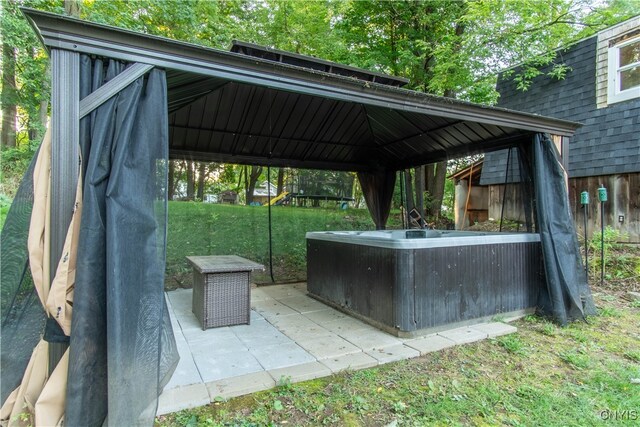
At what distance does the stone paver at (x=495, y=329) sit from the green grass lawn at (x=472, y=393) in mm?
214

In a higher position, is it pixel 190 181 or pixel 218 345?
pixel 190 181

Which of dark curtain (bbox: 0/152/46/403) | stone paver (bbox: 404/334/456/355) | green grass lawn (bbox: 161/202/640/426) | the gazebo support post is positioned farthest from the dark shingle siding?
dark curtain (bbox: 0/152/46/403)

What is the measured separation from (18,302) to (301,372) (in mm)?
1722

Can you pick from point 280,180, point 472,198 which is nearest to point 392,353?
point 280,180

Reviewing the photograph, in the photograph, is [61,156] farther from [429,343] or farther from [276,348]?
[429,343]

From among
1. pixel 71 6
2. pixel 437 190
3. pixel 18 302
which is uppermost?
pixel 71 6

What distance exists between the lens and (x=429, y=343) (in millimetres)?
2863

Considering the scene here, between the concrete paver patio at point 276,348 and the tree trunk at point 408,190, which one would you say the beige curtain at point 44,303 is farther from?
the tree trunk at point 408,190

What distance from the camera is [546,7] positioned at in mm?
6816

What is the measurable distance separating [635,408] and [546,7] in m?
7.77

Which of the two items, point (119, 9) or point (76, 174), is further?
point (119, 9)

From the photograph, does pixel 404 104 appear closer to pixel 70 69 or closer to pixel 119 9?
pixel 70 69

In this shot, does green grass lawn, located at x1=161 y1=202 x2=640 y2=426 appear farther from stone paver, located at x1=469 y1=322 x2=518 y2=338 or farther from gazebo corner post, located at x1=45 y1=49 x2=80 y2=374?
gazebo corner post, located at x1=45 y1=49 x2=80 y2=374

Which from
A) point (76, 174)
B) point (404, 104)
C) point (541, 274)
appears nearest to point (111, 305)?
point (76, 174)
